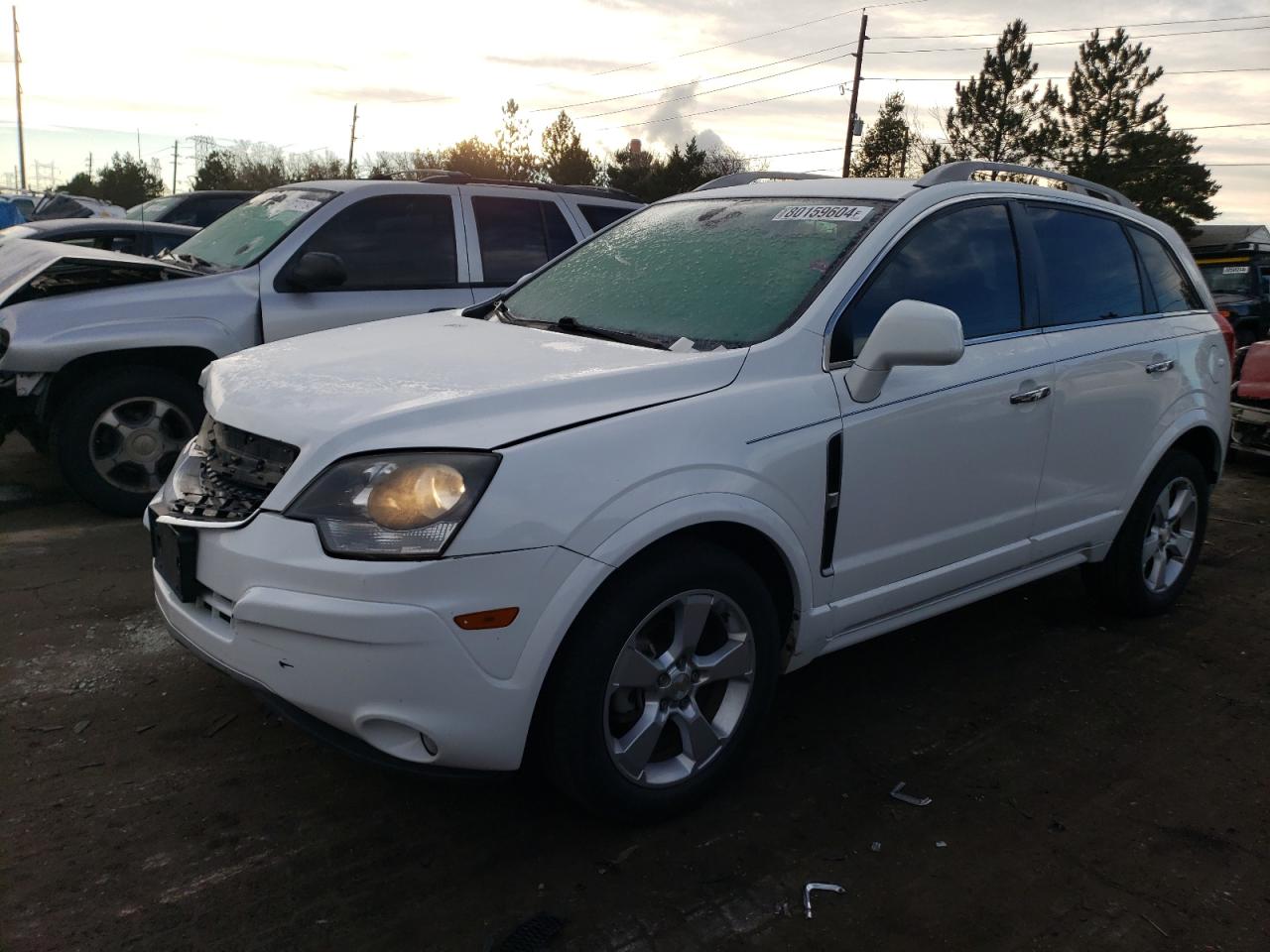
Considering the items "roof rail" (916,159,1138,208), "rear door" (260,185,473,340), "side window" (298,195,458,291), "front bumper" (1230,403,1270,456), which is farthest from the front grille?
"front bumper" (1230,403,1270,456)

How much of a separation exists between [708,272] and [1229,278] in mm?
15671

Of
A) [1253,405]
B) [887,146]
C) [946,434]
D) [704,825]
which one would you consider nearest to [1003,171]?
[946,434]

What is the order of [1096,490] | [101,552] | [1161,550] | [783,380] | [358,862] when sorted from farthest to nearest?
[101,552] < [1161,550] < [1096,490] < [783,380] < [358,862]

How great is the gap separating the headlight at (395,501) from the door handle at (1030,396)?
80.6 inches

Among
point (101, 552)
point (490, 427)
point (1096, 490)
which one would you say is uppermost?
point (490, 427)

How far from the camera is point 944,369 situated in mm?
3549

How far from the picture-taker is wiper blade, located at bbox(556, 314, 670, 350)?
3424mm

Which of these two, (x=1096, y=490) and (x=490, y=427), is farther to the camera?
(x=1096, y=490)

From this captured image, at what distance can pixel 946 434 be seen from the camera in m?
3.54

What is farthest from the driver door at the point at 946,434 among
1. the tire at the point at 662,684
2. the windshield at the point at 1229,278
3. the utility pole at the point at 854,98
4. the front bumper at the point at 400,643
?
the utility pole at the point at 854,98

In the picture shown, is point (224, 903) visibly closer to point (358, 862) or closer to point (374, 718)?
point (358, 862)

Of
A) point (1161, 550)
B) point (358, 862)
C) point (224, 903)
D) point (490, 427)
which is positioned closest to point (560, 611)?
point (490, 427)

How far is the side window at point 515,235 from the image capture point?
6852 millimetres

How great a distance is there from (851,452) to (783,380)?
314 millimetres
